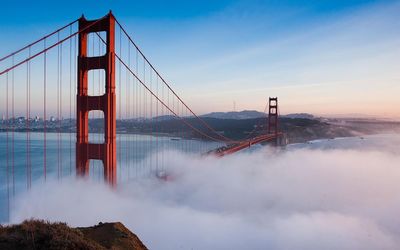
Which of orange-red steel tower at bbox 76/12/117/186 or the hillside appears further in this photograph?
orange-red steel tower at bbox 76/12/117/186

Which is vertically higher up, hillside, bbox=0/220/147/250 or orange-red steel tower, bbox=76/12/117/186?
orange-red steel tower, bbox=76/12/117/186

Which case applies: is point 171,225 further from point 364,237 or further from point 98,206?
point 364,237

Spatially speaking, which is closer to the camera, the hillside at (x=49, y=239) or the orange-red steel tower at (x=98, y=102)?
the hillside at (x=49, y=239)

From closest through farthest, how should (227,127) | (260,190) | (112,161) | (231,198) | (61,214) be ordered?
(112,161)
(61,214)
(231,198)
(260,190)
(227,127)

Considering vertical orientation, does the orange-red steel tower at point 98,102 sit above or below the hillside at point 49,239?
above

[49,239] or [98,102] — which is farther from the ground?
[98,102]

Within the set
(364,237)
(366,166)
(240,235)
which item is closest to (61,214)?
(240,235)

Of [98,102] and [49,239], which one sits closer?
[49,239]

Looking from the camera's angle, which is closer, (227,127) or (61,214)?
(61,214)
